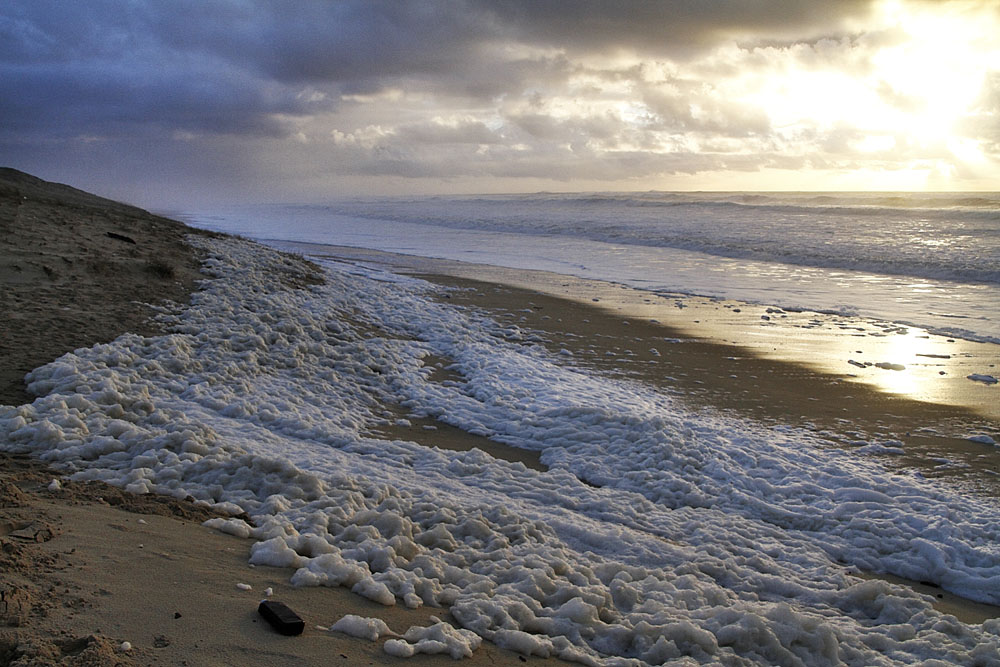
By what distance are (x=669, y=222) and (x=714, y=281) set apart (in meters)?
23.7

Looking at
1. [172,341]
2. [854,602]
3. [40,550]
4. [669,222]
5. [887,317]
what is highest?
[669,222]

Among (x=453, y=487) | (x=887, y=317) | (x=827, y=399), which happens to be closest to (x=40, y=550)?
(x=453, y=487)

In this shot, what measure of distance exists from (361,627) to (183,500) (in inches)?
75.3

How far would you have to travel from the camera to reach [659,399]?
8250mm

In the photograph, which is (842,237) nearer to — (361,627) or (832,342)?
(832,342)

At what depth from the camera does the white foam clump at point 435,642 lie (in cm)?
309

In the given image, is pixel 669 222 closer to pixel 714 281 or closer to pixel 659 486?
pixel 714 281

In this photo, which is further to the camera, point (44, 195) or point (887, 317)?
point (44, 195)

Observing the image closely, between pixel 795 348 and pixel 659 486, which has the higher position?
pixel 795 348

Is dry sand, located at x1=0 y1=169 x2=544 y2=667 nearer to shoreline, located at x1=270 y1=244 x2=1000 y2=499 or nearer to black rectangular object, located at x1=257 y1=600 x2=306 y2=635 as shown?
black rectangular object, located at x1=257 y1=600 x2=306 y2=635

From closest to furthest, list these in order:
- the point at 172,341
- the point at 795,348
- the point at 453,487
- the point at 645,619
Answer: the point at 645,619
the point at 453,487
the point at 172,341
the point at 795,348

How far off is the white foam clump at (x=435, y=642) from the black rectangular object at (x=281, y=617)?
40 centimetres

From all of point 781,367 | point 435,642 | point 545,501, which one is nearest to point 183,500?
point 435,642

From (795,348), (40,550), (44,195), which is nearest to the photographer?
(40,550)
